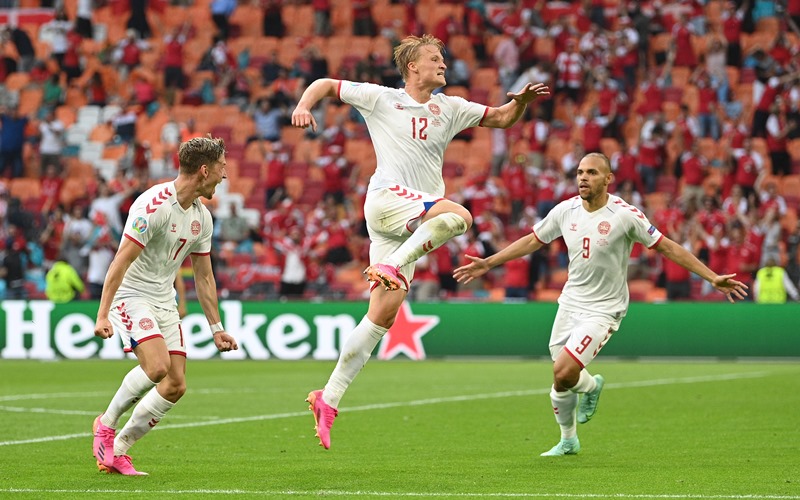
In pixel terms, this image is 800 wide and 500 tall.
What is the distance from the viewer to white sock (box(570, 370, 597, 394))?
11078 millimetres

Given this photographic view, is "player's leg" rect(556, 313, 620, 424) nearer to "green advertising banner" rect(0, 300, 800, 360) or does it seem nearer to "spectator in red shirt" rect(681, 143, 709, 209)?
"green advertising banner" rect(0, 300, 800, 360)

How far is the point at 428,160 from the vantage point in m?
10.0

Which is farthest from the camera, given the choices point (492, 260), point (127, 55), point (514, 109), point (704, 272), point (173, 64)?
point (127, 55)

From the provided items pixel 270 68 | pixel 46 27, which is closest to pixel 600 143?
pixel 270 68

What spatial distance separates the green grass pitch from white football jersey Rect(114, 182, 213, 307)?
1.27m

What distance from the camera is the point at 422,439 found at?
12414 millimetres

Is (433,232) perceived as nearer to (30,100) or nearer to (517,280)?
(517,280)

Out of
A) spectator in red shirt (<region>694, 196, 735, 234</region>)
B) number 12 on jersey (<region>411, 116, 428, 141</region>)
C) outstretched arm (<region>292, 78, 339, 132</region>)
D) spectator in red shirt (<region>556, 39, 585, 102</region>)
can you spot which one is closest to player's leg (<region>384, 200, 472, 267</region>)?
number 12 on jersey (<region>411, 116, 428, 141</region>)

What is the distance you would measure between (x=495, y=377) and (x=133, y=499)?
12804 millimetres

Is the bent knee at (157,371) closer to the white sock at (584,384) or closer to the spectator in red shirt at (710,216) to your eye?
→ the white sock at (584,384)

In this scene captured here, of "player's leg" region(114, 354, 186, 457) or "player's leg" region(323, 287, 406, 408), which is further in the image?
"player's leg" region(323, 287, 406, 408)

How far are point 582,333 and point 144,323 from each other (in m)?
3.49

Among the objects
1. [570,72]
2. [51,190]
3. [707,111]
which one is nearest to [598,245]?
[707,111]

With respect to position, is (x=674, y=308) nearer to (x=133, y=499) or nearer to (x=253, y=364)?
(x=253, y=364)
